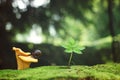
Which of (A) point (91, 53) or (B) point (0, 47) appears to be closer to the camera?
(B) point (0, 47)

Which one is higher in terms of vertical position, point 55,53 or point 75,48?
point 75,48

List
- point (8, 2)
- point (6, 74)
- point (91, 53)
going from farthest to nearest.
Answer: point (91, 53) → point (8, 2) → point (6, 74)

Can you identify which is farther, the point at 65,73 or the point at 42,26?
the point at 42,26

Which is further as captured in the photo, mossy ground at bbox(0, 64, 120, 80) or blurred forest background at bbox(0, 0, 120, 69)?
blurred forest background at bbox(0, 0, 120, 69)

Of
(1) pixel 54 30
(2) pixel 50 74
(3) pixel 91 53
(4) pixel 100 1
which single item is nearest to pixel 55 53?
(1) pixel 54 30

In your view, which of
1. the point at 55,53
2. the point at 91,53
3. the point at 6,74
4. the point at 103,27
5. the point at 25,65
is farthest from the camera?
the point at 103,27

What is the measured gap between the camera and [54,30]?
23.4ft

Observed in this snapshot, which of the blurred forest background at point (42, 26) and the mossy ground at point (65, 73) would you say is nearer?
the mossy ground at point (65, 73)

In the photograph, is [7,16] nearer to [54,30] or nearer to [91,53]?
[54,30]

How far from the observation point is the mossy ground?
8.56 ft

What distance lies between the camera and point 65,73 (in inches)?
105

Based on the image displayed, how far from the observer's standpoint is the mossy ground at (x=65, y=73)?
261 centimetres

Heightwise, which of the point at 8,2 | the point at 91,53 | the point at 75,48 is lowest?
the point at 91,53

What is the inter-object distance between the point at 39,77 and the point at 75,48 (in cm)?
61
